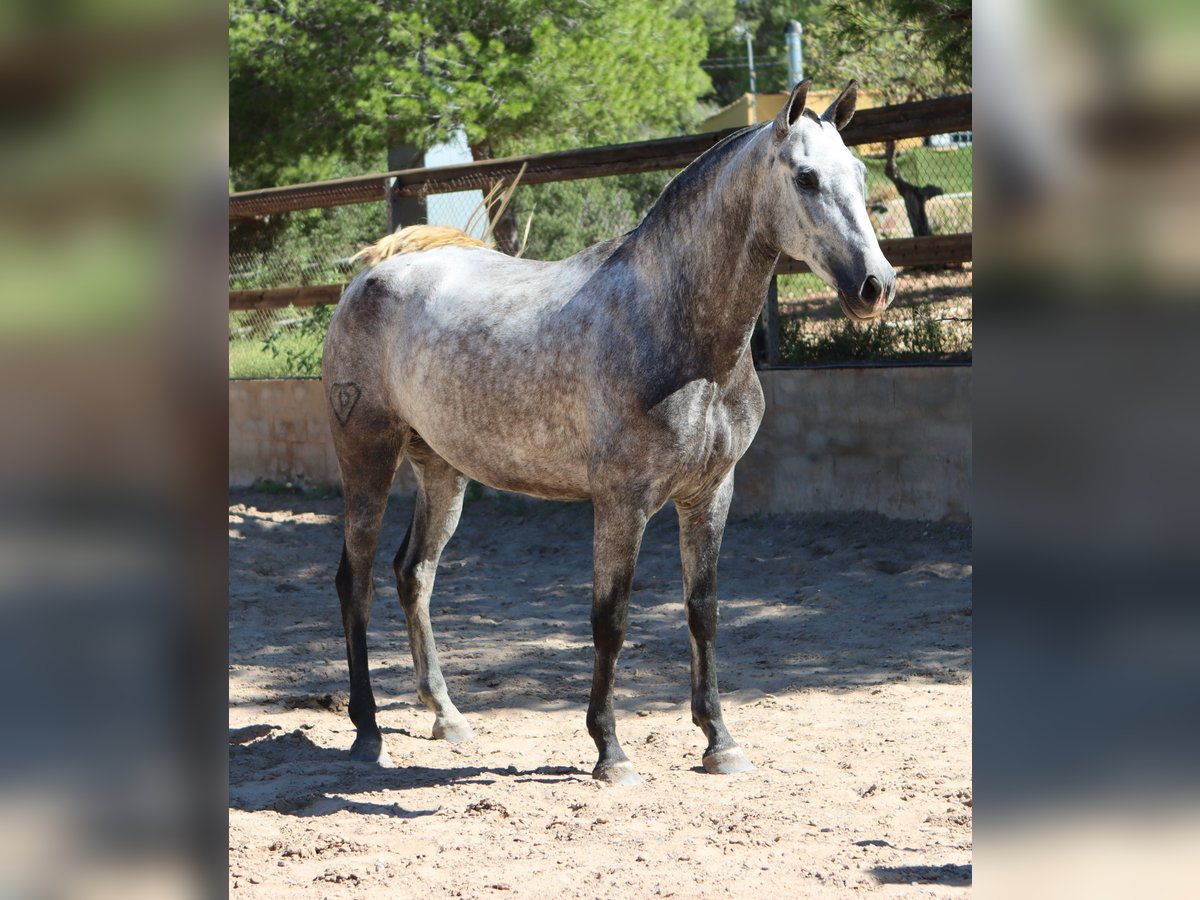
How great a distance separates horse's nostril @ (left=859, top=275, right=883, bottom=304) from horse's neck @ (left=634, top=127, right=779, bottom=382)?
0.48 m

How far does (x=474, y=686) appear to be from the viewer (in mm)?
5285

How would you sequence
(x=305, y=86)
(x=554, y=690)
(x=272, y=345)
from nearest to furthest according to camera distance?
(x=554, y=690), (x=272, y=345), (x=305, y=86)

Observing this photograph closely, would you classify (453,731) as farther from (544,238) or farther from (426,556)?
(544,238)

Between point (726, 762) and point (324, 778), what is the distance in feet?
4.49

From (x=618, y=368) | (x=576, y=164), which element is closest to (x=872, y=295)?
(x=618, y=368)

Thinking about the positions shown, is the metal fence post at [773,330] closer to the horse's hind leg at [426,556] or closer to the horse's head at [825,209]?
the horse's hind leg at [426,556]

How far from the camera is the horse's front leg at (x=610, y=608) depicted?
3.82 meters

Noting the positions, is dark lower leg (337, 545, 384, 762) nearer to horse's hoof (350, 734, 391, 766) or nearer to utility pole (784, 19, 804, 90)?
horse's hoof (350, 734, 391, 766)

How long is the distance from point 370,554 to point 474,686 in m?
0.94

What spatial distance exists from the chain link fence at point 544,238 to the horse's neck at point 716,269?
14.1ft

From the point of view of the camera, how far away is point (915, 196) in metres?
11.5
